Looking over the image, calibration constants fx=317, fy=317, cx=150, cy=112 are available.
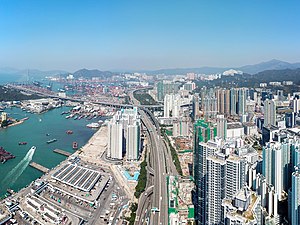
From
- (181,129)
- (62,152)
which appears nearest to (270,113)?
(181,129)

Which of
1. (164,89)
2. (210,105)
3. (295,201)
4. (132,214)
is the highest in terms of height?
(164,89)

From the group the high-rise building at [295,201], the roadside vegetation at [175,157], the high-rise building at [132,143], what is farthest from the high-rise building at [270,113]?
the high-rise building at [295,201]

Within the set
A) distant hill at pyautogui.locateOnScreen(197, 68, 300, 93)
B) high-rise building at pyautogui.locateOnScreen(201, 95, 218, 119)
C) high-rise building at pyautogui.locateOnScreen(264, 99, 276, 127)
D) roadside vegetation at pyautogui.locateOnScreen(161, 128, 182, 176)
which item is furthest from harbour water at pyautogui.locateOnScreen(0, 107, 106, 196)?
distant hill at pyautogui.locateOnScreen(197, 68, 300, 93)

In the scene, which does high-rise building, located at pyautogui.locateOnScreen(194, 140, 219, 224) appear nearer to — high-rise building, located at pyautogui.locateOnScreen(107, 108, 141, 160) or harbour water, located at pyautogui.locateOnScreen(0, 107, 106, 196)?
high-rise building, located at pyautogui.locateOnScreen(107, 108, 141, 160)

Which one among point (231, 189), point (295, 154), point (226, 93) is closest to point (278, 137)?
point (295, 154)

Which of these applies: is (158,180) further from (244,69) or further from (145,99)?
(244,69)

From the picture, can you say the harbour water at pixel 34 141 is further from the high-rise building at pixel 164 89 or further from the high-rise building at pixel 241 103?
the high-rise building at pixel 241 103

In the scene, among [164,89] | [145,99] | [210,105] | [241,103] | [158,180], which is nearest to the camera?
[158,180]
